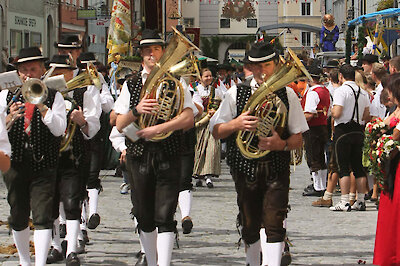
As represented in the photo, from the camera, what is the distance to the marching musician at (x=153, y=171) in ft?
23.4

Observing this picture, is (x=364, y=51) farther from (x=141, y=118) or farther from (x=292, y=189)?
(x=141, y=118)

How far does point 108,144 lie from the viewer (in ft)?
47.7

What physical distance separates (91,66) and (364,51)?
11566 mm

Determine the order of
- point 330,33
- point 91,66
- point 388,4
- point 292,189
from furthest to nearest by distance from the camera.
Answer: point 388,4 → point 330,33 → point 292,189 → point 91,66

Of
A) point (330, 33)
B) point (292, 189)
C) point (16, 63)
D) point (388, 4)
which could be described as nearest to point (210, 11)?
point (388, 4)

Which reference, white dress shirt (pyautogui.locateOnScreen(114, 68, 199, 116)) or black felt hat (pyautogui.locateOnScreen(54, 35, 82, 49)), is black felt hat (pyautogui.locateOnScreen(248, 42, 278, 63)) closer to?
white dress shirt (pyautogui.locateOnScreen(114, 68, 199, 116))

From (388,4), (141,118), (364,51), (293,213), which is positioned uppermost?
(388,4)

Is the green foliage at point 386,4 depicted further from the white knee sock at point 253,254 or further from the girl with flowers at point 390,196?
the white knee sock at point 253,254

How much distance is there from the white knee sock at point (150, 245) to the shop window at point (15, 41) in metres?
27.6

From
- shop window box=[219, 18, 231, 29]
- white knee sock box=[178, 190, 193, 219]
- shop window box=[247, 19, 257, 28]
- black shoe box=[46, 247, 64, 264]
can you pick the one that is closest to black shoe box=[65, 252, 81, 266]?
black shoe box=[46, 247, 64, 264]

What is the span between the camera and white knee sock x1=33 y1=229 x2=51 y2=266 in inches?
278

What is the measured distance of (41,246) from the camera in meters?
7.09

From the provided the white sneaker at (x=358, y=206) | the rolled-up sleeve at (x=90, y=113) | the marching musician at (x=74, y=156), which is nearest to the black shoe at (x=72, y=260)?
the marching musician at (x=74, y=156)

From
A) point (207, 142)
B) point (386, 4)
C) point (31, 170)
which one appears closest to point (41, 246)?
point (31, 170)
